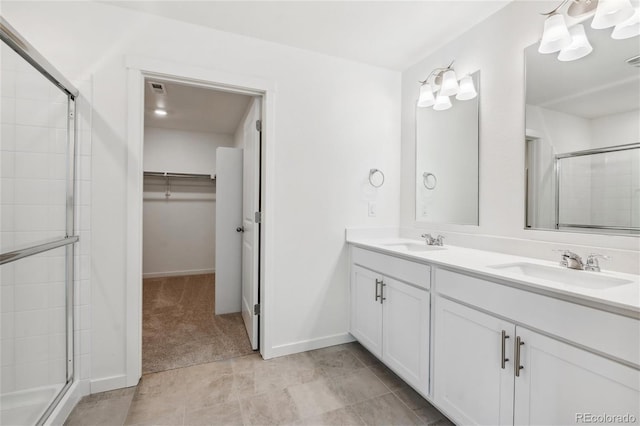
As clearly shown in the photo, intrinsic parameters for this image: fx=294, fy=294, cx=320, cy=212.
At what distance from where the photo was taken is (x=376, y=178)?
8.77 feet

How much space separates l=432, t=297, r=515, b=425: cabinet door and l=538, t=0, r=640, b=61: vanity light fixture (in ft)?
4.74

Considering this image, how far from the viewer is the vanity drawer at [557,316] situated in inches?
35.5

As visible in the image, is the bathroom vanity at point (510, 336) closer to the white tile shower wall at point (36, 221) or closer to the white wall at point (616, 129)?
the white wall at point (616, 129)

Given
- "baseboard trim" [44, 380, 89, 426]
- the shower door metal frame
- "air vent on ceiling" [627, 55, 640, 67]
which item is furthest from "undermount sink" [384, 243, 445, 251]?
"baseboard trim" [44, 380, 89, 426]

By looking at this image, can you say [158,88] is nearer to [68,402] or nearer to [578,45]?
[68,402]

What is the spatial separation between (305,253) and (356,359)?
2.99 ft

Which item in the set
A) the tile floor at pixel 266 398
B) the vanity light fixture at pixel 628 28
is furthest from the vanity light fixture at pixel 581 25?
the tile floor at pixel 266 398

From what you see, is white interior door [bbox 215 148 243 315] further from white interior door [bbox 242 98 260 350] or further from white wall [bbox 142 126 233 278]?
white wall [bbox 142 126 233 278]

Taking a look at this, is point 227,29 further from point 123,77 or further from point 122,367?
point 122,367

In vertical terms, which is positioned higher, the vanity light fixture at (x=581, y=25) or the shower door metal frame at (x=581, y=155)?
the vanity light fixture at (x=581, y=25)

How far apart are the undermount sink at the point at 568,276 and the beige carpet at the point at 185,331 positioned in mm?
→ 2033

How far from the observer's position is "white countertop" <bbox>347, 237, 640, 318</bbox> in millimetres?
932

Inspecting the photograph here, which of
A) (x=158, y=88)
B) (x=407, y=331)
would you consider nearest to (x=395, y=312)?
(x=407, y=331)

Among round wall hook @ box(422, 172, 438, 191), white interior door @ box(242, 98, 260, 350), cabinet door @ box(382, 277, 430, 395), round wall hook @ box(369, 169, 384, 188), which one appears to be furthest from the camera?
round wall hook @ box(369, 169, 384, 188)
